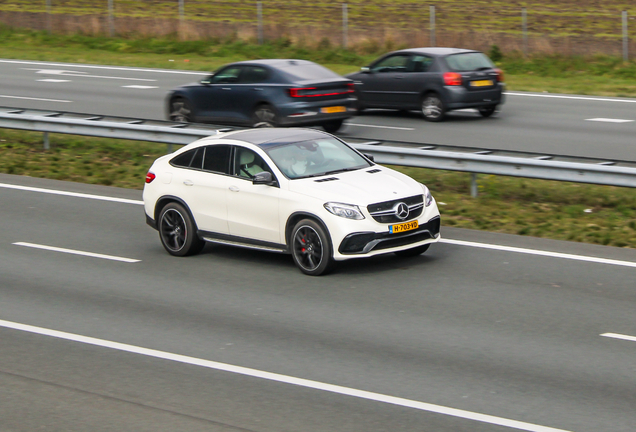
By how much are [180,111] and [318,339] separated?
530 inches

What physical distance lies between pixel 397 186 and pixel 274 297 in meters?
2.08

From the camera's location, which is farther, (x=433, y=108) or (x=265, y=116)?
(x=433, y=108)

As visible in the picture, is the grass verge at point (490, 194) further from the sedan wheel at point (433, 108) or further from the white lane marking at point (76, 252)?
the sedan wheel at point (433, 108)

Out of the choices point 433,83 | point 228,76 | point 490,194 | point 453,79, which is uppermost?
point 228,76

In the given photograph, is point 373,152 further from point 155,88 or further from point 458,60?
point 155,88

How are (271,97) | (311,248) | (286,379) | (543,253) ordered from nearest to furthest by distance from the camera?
(286,379) < (311,248) < (543,253) < (271,97)

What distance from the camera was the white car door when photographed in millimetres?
11641

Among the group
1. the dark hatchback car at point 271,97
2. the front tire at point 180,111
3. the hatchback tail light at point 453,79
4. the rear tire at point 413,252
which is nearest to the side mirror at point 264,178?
the rear tire at point 413,252

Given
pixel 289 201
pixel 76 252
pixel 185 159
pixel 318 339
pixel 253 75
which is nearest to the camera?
pixel 318 339

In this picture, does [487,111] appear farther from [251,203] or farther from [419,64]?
[251,203]

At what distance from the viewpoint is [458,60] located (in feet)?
75.4

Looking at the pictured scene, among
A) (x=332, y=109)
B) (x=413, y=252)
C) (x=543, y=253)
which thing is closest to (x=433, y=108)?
(x=332, y=109)

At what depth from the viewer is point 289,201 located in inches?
450

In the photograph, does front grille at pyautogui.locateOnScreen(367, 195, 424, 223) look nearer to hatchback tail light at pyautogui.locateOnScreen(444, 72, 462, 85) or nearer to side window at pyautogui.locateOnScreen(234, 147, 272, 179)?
side window at pyautogui.locateOnScreen(234, 147, 272, 179)
